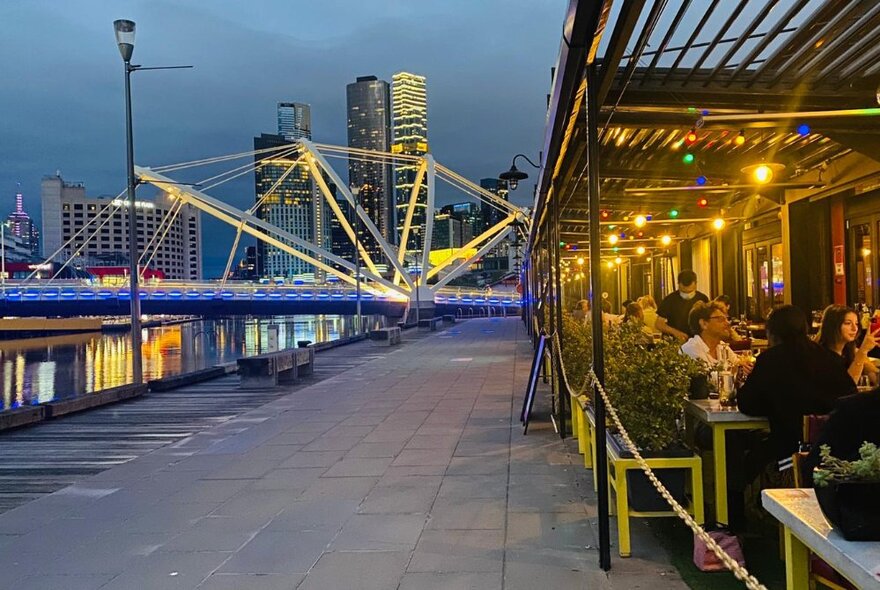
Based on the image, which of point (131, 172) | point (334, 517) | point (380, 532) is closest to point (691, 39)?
point (380, 532)

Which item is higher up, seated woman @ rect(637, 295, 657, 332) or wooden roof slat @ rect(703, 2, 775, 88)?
wooden roof slat @ rect(703, 2, 775, 88)

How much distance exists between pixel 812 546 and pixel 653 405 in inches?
84.4

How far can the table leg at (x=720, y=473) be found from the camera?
425 centimetres

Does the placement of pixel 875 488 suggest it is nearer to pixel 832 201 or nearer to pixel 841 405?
pixel 841 405

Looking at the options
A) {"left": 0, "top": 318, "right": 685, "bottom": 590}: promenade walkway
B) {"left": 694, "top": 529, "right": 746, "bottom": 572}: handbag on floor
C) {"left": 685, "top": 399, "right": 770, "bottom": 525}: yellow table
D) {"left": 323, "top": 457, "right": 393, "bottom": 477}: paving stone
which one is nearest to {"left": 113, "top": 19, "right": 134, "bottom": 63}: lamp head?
{"left": 0, "top": 318, "right": 685, "bottom": 590}: promenade walkway

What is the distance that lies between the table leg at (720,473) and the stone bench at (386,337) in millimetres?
20983

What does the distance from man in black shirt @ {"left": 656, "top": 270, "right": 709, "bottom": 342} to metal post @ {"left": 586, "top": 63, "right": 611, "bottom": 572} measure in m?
5.12

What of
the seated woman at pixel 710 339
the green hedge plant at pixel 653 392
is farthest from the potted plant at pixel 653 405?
the seated woman at pixel 710 339

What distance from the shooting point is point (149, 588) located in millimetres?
4020

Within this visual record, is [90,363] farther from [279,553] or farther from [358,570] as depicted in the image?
[358,570]

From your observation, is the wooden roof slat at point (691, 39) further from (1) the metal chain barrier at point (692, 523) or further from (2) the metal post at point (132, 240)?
(2) the metal post at point (132, 240)

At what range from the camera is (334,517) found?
520 centimetres

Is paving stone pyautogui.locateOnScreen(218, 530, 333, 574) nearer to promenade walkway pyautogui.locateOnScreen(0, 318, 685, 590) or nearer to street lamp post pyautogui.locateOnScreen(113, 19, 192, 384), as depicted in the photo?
promenade walkway pyautogui.locateOnScreen(0, 318, 685, 590)

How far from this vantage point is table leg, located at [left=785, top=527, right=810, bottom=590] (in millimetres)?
2633
